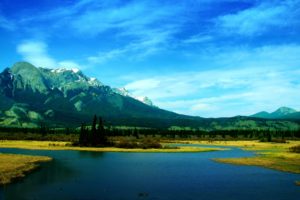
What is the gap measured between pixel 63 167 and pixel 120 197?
3330cm

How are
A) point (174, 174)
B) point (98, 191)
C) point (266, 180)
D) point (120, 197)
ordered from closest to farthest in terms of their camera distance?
point (120, 197) < point (98, 191) < point (266, 180) < point (174, 174)

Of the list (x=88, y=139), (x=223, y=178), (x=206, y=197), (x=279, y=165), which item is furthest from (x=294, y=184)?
(x=88, y=139)

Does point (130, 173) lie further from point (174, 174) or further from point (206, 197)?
point (206, 197)

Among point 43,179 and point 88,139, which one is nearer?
point 43,179

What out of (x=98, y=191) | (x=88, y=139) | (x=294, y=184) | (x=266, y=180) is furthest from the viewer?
(x=88, y=139)

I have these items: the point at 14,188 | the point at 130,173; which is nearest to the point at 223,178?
the point at 130,173

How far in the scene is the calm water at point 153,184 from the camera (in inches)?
1916

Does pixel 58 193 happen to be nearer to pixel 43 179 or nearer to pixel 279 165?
pixel 43 179

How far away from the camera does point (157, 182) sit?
59906 mm

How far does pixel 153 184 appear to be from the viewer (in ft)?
190

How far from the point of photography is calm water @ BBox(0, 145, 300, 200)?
4866 cm

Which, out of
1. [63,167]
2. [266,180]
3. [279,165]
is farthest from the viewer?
[279,165]

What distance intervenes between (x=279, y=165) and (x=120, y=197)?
48.7 metres

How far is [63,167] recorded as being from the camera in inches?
3054
